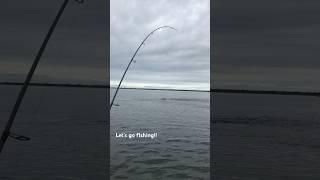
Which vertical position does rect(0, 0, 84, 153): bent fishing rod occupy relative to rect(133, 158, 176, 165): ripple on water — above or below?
above

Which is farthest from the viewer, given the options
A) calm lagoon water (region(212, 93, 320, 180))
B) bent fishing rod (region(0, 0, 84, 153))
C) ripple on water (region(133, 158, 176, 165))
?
ripple on water (region(133, 158, 176, 165))

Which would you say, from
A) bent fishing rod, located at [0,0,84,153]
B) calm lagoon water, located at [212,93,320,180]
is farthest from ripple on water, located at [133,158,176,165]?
bent fishing rod, located at [0,0,84,153]

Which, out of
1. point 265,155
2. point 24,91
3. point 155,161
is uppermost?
point 24,91

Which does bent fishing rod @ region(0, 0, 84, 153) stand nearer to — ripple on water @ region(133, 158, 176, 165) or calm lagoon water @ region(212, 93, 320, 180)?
calm lagoon water @ region(212, 93, 320, 180)

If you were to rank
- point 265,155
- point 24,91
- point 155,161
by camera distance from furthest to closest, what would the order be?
point 265,155
point 155,161
point 24,91

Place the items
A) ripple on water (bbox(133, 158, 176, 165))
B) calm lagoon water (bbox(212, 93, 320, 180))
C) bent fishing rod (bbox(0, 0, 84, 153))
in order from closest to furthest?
bent fishing rod (bbox(0, 0, 84, 153)), calm lagoon water (bbox(212, 93, 320, 180)), ripple on water (bbox(133, 158, 176, 165))

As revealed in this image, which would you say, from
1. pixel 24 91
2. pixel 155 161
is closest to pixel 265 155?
pixel 155 161

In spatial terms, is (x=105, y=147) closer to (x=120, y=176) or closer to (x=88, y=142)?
(x=88, y=142)

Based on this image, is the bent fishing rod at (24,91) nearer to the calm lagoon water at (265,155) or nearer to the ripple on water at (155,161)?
the calm lagoon water at (265,155)

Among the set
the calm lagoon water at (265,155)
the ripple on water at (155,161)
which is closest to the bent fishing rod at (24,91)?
the calm lagoon water at (265,155)

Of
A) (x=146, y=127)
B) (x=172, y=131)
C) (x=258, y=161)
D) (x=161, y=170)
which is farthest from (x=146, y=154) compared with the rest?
(x=146, y=127)

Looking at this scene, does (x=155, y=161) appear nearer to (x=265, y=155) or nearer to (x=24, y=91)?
(x=265, y=155)

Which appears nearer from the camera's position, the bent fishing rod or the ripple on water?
the bent fishing rod

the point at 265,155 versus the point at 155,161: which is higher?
the point at 155,161
